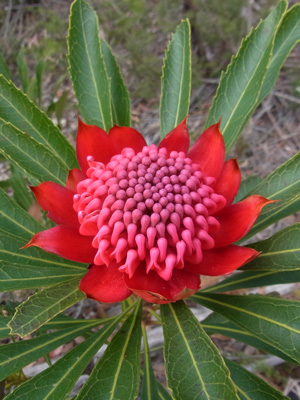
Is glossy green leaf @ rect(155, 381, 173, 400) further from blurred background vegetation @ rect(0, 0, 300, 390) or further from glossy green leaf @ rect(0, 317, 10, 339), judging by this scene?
blurred background vegetation @ rect(0, 0, 300, 390)

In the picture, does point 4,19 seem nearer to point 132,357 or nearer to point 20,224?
point 20,224

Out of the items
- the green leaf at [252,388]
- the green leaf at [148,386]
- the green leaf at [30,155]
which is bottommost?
the green leaf at [252,388]

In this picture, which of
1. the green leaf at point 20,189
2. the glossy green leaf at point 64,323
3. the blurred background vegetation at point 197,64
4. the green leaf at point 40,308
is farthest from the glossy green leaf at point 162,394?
the blurred background vegetation at point 197,64

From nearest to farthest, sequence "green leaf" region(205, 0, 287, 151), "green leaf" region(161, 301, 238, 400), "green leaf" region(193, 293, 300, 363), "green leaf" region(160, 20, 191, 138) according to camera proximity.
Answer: "green leaf" region(161, 301, 238, 400) → "green leaf" region(193, 293, 300, 363) → "green leaf" region(205, 0, 287, 151) → "green leaf" region(160, 20, 191, 138)

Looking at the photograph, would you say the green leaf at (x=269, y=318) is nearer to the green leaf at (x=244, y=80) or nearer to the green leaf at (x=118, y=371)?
the green leaf at (x=118, y=371)

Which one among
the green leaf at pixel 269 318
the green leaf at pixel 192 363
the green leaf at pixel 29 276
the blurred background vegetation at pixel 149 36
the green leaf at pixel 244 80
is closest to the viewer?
the green leaf at pixel 192 363

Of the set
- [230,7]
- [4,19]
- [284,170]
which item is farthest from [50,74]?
[284,170]

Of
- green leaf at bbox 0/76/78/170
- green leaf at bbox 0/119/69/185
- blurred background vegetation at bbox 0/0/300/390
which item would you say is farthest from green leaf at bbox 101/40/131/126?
blurred background vegetation at bbox 0/0/300/390

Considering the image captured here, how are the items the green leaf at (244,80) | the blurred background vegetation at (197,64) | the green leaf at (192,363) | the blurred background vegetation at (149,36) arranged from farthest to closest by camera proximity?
the blurred background vegetation at (149,36)
the blurred background vegetation at (197,64)
the green leaf at (244,80)
the green leaf at (192,363)
